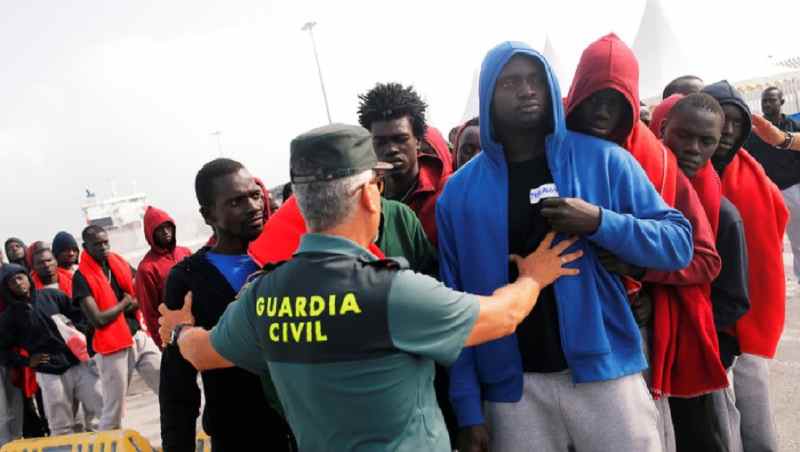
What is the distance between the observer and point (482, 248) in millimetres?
2023

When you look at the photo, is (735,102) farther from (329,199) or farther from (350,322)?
(350,322)

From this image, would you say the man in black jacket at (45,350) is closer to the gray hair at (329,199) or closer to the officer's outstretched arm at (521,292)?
the gray hair at (329,199)

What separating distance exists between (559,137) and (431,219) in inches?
29.5

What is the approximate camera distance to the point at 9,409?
17.9ft

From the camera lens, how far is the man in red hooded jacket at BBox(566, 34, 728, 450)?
2.10m

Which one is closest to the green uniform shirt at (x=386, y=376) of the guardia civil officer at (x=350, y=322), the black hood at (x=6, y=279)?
the guardia civil officer at (x=350, y=322)

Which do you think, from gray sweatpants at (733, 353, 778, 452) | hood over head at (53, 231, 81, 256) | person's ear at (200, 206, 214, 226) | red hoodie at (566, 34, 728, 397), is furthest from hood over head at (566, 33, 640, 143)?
hood over head at (53, 231, 81, 256)

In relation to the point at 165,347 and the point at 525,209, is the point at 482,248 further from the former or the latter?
the point at 165,347

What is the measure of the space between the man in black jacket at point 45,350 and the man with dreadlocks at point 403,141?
3971 mm

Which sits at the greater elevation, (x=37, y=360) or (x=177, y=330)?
(x=177, y=330)

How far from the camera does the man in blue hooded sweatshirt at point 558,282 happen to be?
74.4 inches

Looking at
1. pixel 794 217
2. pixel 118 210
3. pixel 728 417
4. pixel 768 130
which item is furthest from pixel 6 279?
pixel 118 210

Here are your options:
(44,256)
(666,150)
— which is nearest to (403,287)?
(666,150)

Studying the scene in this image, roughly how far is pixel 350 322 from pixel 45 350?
4.90m
